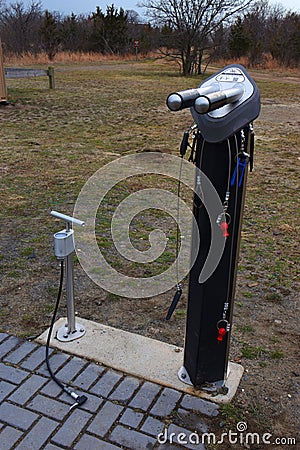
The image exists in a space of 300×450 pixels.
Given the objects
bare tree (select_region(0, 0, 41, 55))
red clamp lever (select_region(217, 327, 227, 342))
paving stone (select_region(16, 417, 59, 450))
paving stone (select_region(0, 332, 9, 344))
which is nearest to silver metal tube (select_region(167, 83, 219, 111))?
red clamp lever (select_region(217, 327, 227, 342))

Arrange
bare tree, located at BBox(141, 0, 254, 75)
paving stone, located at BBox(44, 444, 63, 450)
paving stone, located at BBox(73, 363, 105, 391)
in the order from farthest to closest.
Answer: bare tree, located at BBox(141, 0, 254, 75) → paving stone, located at BBox(73, 363, 105, 391) → paving stone, located at BBox(44, 444, 63, 450)

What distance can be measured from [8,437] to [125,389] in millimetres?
534

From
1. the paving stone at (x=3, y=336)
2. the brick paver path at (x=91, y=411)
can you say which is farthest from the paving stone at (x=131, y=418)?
the paving stone at (x=3, y=336)

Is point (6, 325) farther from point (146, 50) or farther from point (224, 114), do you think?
point (146, 50)

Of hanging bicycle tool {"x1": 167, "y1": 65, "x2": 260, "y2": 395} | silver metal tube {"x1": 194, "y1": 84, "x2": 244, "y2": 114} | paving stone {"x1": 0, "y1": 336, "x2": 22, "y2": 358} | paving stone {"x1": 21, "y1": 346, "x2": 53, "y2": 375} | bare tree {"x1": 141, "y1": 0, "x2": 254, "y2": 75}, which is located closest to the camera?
silver metal tube {"x1": 194, "y1": 84, "x2": 244, "y2": 114}

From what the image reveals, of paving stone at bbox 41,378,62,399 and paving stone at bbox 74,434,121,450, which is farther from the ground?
paving stone at bbox 41,378,62,399

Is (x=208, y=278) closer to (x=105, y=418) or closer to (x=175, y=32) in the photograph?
(x=105, y=418)

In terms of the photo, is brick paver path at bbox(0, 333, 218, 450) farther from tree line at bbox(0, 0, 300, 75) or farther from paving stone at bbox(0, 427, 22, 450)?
tree line at bbox(0, 0, 300, 75)

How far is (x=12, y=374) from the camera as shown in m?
2.16

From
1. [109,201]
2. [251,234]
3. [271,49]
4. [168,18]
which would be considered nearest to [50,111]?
[109,201]

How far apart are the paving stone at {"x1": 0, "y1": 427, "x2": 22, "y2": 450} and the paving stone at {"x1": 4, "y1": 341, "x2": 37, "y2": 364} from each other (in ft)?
1.43

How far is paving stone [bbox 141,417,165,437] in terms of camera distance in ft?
6.15

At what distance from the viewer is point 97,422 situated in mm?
1912

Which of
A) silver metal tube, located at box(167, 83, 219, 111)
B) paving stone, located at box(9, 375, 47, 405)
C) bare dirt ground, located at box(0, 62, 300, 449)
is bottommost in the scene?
bare dirt ground, located at box(0, 62, 300, 449)
